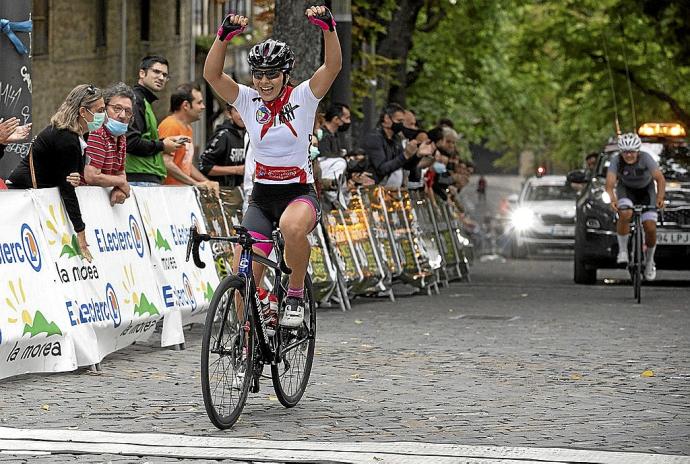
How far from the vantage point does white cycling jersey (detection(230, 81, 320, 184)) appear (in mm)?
9398

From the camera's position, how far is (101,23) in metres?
32.8

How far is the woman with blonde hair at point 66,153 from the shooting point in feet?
36.3

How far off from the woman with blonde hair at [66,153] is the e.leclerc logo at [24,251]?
1.80ft

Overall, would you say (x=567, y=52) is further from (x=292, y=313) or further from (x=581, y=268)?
(x=292, y=313)

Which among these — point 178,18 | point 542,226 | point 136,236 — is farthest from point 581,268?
point 178,18

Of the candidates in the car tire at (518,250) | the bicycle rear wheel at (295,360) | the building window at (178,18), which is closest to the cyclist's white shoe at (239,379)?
the bicycle rear wheel at (295,360)

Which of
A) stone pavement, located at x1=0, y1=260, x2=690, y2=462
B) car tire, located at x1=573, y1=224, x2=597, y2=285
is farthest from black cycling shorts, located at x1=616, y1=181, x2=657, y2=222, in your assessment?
stone pavement, located at x1=0, y1=260, x2=690, y2=462

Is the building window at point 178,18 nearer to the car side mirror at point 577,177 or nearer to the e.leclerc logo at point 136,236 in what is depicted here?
the car side mirror at point 577,177

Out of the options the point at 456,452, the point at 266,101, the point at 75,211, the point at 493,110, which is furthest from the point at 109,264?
the point at 493,110

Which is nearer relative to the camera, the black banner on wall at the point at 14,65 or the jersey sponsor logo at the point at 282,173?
the jersey sponsor logo at the point at 282,173

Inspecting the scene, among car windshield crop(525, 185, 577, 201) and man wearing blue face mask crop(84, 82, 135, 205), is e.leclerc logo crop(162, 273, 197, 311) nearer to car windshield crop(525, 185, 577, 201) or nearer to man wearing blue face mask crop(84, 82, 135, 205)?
man wearing blue face mask crop(84, 82, 135, 205)

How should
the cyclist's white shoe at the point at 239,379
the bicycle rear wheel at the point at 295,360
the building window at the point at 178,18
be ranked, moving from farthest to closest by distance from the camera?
the building window at the point at 178,18
the bicycle rear wheel at the point at 295,360
the cyclist's white shoe at the point at 239,379

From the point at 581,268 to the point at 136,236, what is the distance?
11.1 m

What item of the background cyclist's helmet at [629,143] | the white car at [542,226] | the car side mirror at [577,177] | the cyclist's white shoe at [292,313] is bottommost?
the white car at [542,226]
